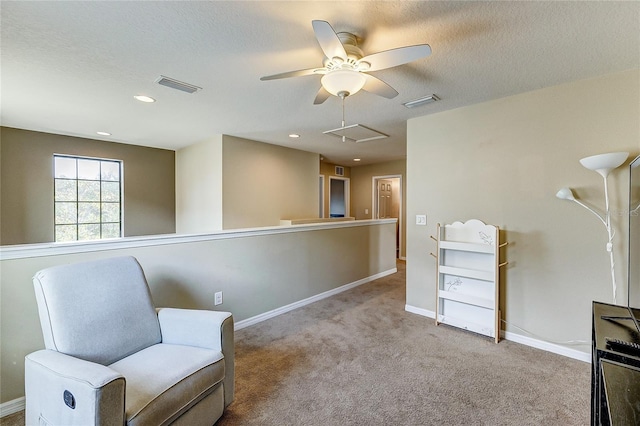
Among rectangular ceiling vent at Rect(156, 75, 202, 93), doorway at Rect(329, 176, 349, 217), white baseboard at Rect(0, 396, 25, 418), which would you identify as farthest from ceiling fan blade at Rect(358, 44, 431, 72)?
doorway at Rect(329, 176, 349, 217)

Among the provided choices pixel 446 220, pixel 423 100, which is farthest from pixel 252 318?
pixel 423 100

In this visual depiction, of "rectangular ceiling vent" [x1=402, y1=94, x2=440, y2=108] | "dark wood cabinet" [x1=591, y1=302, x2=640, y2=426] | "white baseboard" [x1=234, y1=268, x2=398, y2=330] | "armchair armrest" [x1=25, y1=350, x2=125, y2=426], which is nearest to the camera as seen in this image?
"dark wood cabinet" [x1=591, y1=302, x2=640, y2=426]

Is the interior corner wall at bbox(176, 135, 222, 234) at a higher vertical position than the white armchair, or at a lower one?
higher

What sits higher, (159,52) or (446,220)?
(159,52)

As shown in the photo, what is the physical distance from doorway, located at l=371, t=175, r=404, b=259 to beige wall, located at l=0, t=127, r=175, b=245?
202 inches

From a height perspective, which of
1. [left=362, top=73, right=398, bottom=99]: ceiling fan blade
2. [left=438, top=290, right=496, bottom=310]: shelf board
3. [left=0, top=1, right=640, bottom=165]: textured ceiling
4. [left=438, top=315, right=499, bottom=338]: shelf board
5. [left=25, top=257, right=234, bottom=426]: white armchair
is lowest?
[left=438, top=315, right=499, bottom=338]: shelf board

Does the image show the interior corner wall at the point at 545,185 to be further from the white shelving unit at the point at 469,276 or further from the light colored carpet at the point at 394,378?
the light colored carpet at the point at 394,378

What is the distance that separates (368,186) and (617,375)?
6.54m

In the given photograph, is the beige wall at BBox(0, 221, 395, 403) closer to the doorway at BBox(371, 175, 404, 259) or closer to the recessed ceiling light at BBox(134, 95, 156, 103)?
the recessed ceiling light at BBox(134, 95, 156, 103)

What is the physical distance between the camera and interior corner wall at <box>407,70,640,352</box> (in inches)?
88.7

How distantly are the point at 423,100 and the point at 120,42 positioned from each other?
2527 mm

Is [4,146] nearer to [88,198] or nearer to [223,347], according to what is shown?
[88,198]

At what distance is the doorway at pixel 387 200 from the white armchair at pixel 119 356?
19.4 feet

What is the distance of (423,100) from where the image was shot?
279cm
